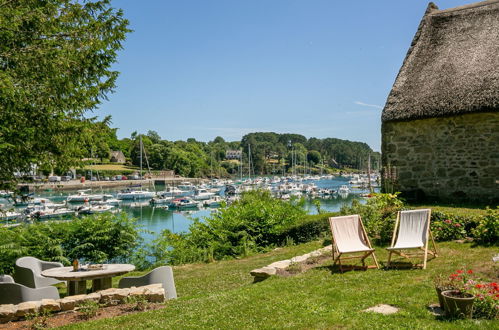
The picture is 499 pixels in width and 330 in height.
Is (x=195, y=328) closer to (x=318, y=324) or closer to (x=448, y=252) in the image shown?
(x=318, y=324)

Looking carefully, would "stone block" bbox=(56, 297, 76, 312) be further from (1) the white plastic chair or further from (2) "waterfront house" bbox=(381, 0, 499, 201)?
(2) "waterfront house" bbox=(381, 0, 499, 201)

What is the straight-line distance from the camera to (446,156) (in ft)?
45.5

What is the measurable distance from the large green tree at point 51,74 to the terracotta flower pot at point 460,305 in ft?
20.9

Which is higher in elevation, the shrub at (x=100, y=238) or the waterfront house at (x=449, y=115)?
the waterfront house at (x=449, y=115)

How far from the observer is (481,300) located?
476cm

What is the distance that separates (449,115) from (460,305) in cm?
993

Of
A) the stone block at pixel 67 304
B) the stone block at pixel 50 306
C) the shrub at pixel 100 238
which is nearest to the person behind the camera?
the stone block at pixel 50 306

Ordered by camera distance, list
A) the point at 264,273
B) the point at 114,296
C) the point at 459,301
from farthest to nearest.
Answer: the point at 264,273 → the point at 114,296 → the point at 459,301

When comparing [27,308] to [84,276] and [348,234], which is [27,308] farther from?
[348,234]

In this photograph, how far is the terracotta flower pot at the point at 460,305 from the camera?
469cm

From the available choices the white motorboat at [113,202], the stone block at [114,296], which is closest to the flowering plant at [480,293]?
the stone block at [114,296]

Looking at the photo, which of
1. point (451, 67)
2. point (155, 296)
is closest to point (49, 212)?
point (451, 67)

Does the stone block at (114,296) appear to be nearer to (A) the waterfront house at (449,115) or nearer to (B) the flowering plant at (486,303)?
(B) the flowering plant at (486,303)

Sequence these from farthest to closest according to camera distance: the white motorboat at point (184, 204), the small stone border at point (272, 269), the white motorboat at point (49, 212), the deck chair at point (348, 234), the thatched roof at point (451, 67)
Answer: the white motorboat at point (184, 204) → the white motorboat at point (49, 212) → the thatched roof at point (451, 67) → the deck chair at point (348, 234) → the small stone border at point (272, 269)
